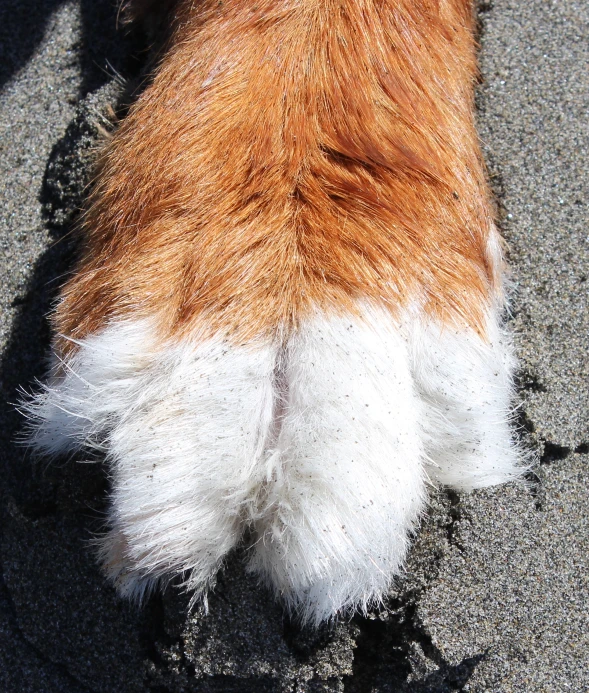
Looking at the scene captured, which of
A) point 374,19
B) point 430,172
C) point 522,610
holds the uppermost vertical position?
point 374,19

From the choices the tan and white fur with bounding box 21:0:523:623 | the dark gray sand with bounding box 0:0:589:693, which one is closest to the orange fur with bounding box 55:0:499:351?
the tan and white fur with bounding box 21:0:523:623

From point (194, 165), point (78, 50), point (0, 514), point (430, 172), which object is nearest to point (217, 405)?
point (194, 165)

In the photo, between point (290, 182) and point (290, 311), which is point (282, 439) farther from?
point (290, 182)

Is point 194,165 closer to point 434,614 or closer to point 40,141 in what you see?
point 40,141

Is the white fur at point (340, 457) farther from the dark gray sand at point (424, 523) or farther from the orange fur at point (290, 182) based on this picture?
the dark gray sand at point (424, 523)

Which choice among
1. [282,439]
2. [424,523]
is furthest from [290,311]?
[424,523]

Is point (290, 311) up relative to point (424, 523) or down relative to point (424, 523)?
up
